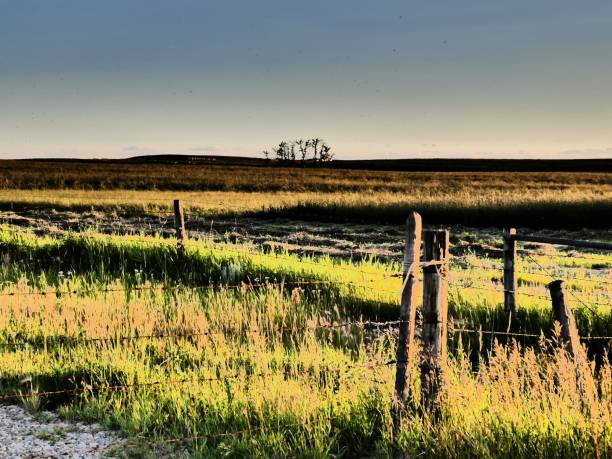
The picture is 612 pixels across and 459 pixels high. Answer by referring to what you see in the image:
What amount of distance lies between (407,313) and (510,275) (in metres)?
5.52

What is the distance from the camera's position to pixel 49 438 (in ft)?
18.9

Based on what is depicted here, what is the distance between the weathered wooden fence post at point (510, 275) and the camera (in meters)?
9.74

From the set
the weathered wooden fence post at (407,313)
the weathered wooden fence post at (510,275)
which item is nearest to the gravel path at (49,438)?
the weathered wooden fence post at (407,313)

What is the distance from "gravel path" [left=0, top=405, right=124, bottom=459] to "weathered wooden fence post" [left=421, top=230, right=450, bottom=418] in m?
2.53

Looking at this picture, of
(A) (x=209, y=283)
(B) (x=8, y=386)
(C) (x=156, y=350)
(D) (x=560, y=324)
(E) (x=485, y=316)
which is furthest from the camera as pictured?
(A) (x=209, y=283)

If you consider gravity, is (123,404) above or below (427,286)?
below

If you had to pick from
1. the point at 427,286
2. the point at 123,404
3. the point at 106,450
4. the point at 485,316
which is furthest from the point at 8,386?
the point at 485,316

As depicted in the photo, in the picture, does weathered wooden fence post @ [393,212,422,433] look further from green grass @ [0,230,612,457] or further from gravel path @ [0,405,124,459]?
gravel path @ [0,405,124,459]

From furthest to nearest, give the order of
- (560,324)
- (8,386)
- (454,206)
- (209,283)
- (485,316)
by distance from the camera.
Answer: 1. (454,206)
2. (209,283)
3. (485,316)
4. (8,386)
5. (560,324)

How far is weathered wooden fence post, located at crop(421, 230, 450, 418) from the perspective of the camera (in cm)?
514

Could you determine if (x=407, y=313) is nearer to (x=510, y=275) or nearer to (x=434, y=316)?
(x=434, y=316)

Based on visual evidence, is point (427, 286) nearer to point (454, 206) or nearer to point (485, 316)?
point (485, 316)

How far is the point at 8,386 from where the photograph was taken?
6949 millimetres

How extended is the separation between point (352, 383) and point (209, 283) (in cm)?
689
